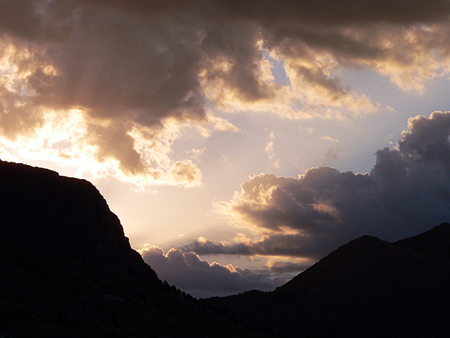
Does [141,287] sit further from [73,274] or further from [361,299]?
[361,299]

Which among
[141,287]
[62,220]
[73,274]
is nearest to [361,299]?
[141,287]

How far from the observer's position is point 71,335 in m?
35.1

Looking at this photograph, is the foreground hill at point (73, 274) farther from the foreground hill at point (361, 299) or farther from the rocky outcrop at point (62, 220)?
the foreground hill at point (361, 299)

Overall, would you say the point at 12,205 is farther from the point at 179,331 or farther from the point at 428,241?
the point at 428,241

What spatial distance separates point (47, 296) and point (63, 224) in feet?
114

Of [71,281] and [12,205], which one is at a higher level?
[12,205]

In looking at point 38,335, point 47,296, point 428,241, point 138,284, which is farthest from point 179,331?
point 428,241

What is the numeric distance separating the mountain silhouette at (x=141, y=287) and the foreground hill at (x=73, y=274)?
0.21m

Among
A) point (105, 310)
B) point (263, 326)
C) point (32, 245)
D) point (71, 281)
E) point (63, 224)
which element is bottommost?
point (263, 326)

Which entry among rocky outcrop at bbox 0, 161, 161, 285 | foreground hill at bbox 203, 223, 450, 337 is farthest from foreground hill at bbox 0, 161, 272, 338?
foreground hill at bbox 203, 223, 450, 337

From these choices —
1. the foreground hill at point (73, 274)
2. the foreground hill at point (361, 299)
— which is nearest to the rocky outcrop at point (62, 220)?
the foreground hill at point (73, 274)

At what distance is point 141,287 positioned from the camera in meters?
69.6

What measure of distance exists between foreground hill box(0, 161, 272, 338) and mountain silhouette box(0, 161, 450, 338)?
214 mm

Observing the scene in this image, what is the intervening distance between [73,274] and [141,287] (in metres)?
12.9
